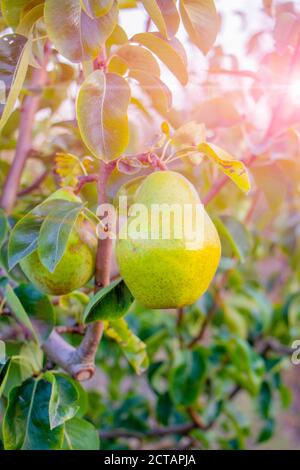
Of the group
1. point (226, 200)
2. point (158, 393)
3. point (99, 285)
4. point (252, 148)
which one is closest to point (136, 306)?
point (158, 393)

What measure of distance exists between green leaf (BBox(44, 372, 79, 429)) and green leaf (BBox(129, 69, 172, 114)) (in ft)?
1.28

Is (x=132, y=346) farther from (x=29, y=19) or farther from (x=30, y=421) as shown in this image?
(x=29, y=19)

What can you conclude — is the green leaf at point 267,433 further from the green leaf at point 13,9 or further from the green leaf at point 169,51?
the green leaf at point 13,9

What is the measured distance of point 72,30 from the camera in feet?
1.97

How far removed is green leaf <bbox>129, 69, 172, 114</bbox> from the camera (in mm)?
713

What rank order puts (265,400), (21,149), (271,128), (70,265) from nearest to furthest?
(70,265) → (271,128) → (21,149) → (265,400)

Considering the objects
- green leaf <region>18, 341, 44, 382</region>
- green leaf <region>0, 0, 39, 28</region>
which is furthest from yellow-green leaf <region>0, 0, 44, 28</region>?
green leaf <region>18, 341, 44, 382</region>

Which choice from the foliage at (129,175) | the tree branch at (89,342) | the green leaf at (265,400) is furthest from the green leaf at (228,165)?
the green leaf at (265,400)

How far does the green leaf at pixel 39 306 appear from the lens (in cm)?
80

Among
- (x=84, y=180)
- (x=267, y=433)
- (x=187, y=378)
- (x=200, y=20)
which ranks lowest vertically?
(x=267, y=433)

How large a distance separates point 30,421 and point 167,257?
0.32 meters

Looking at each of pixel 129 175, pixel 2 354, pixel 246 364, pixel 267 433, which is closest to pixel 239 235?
pixel 129 175

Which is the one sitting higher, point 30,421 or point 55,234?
point 55,234
